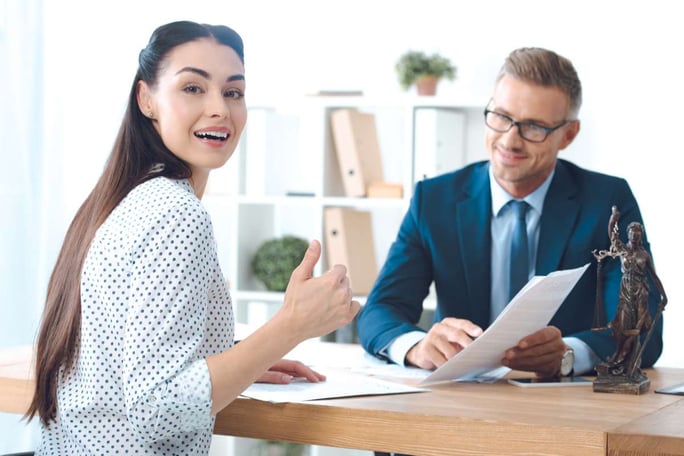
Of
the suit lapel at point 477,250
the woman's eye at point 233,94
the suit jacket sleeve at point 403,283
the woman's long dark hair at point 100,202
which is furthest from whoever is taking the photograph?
the suit lapel at point 477,250

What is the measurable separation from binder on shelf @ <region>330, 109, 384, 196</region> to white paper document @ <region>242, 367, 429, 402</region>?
99.0 inches

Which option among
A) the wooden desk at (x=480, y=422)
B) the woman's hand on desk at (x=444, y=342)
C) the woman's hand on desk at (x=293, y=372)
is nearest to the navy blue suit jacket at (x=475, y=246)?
the woman's hand on desk at (x=444, y=342)

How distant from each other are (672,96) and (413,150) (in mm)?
1112

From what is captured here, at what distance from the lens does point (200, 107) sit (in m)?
1.70

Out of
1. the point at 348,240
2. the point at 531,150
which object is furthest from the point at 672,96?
the point at 531,150

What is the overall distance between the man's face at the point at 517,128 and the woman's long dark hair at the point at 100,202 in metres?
0.88

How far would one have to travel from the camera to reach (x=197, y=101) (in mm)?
1703

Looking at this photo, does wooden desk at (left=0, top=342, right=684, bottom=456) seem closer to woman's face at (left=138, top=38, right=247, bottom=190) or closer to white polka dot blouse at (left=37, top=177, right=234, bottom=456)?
white polka dot blouse at (left=37, top=177, right=234, bottom=456)

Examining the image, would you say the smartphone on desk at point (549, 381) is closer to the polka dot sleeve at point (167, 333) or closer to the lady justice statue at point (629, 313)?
the lady justice statue at point (629, 313)

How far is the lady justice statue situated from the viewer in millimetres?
1787

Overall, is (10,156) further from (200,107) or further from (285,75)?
(200,107)

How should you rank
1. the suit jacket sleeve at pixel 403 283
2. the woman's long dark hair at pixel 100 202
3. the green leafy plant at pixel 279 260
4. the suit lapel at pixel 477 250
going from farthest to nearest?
the green leafy plant at pixel 279 260
the suit lapel at pixel 477 250
the suit jacket sleeve at pixel 403 283
the woman's long dark hair at pixel 100 202

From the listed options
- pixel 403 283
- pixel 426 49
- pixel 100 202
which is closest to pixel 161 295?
pixel 100 202

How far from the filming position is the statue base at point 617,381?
1824 mm
